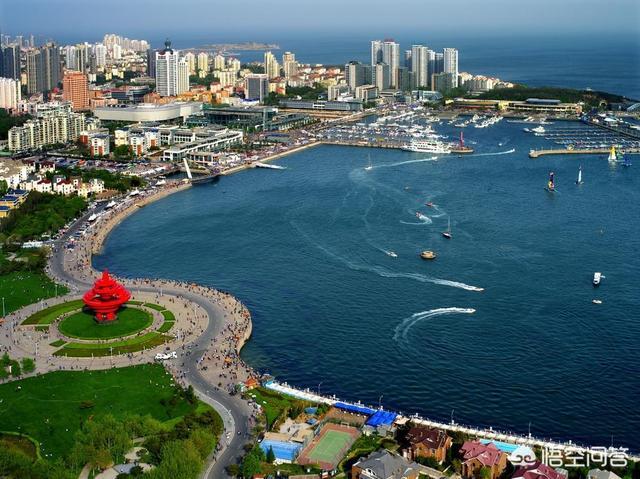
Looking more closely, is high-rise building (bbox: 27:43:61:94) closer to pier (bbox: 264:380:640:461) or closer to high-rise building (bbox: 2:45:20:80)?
high-rise building (bbox: 2:45:20:80)

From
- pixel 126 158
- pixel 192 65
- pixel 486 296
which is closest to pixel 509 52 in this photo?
pixel 192 65

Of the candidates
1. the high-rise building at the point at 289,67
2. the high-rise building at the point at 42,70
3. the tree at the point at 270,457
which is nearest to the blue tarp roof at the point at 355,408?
the tree at the point at 270,457

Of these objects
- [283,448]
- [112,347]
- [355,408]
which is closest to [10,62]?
[112,347]

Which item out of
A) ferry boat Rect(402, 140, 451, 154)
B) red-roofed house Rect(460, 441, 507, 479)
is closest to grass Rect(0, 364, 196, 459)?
red-roofed house Rect(460, 441, 507, 479)

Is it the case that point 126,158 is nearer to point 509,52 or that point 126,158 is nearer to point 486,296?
point 486,296

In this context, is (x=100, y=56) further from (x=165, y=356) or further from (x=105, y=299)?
(x=165, y=356)

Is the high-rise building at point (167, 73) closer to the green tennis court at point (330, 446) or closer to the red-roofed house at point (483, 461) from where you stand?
the green tennis court at point (330, 446)
